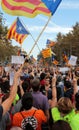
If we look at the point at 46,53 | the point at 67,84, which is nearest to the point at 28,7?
the point at 67,84

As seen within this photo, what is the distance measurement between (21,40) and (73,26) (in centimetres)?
7807

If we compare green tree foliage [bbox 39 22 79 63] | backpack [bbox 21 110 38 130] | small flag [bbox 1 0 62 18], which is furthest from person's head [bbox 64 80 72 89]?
green tree foliage [bbox 39 22 79 63]

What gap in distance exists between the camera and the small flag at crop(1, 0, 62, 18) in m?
8.89

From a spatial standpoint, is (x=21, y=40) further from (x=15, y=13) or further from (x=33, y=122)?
(x=33, y=122)

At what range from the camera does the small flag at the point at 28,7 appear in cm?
889

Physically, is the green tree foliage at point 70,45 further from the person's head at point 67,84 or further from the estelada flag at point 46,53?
the person's head at point 67,84

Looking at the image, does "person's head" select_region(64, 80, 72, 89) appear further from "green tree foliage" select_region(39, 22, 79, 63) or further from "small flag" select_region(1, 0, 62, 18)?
"green tree foliage" select_region(39, 22, 79, 63)

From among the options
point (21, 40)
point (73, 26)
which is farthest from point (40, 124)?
point (73, 26)

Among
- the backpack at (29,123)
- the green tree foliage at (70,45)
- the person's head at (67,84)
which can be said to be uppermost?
the backpack at (29,123)

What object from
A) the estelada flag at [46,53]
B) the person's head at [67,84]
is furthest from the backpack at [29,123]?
the estelada flag at [46,53]

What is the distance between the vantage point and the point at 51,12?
8.67 metres

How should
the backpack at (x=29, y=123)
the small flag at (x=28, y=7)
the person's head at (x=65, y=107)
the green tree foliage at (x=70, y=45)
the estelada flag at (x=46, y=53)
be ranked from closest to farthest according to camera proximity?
the person's head at (x=65, y=107) → the backpack at (x=29, y=123) → the small flag at (x=28, y=7) → the estelada flag at (x=46, y=53) → the green tree foliage at (x=70, y=45)

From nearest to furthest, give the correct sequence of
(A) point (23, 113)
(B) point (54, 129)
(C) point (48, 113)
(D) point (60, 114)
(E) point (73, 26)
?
(B) point (54, 129), (D) point (60, 114), (A) point (23, 113), (C) point (48, 113), (E) point (73, 26)

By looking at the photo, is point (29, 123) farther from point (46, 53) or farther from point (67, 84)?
point (46, 53)
